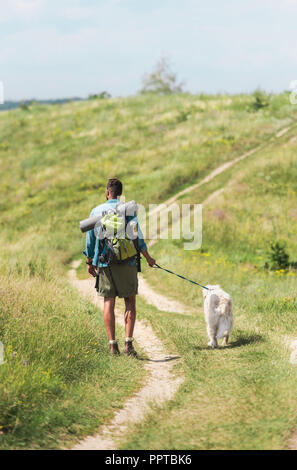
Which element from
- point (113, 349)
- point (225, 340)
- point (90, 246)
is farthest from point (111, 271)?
point (225, 340)

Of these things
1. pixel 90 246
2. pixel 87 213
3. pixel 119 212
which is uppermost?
pixel 119 212

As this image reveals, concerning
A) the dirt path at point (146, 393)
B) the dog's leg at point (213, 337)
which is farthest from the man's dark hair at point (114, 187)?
the dog's leg at point (213, 337)

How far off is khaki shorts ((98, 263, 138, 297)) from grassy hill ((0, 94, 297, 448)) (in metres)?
0.68

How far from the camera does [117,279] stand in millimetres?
6527

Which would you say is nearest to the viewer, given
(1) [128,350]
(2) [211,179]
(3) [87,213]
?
(1) [128,350]

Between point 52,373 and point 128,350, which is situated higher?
point 52,373

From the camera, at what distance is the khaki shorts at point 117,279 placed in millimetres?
6527

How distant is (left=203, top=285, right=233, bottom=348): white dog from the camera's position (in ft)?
23.6

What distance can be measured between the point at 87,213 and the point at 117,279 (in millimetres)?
15441

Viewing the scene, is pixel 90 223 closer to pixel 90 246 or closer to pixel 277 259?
pixel 90 246

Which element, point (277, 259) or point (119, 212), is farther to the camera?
point (277, 259)

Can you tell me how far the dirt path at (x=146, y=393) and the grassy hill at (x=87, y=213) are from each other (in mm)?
145

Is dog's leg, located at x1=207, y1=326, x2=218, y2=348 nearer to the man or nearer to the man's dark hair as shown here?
the man

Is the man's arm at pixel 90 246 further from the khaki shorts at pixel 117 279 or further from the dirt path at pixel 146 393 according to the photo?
the dirt path at pixel 146 393
